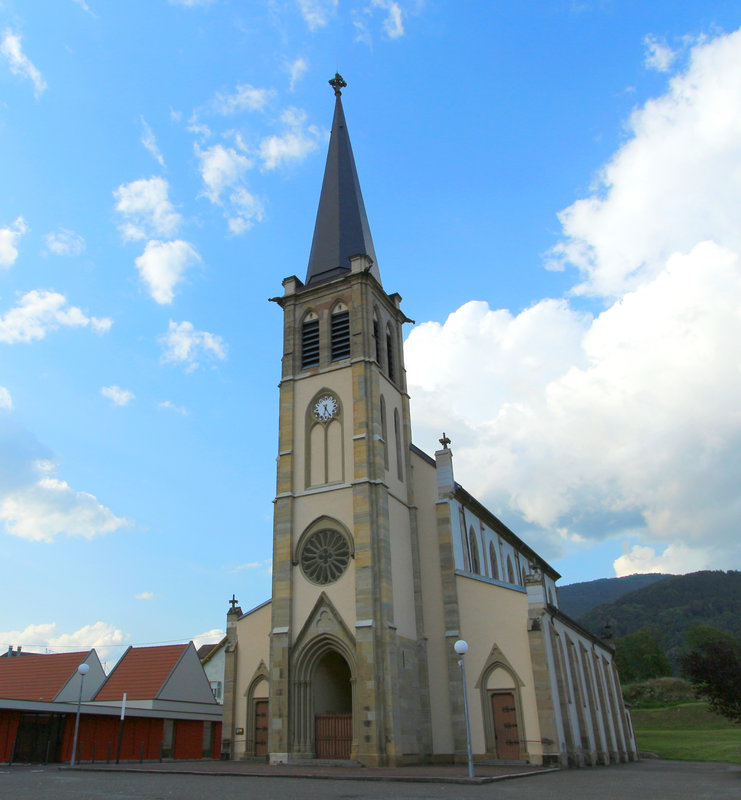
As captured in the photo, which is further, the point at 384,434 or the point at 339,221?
the point at 339,221

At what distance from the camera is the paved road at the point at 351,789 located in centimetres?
1402

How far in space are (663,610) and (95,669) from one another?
15676 centimetres

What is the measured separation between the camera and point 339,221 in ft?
131

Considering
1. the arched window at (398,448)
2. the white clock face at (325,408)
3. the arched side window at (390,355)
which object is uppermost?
the arched side window at (390,355)

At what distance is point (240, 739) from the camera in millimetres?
30719

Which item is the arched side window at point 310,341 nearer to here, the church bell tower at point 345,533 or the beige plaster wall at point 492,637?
the church bell tower at point 345,533

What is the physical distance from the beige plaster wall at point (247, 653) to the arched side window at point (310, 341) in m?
12.2

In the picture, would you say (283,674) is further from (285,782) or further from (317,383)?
(317,383)

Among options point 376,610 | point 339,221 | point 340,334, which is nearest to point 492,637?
point 376,610

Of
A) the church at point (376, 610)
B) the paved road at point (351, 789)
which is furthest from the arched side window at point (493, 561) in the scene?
the paved road at point (351, 789)

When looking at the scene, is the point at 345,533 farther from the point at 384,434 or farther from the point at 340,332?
the point at 340,332

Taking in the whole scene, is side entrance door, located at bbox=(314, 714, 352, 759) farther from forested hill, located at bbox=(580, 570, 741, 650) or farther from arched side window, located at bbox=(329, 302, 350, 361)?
forested hill, located at bbox=(580, 570, 741, 650)

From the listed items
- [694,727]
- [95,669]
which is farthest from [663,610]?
[95,669]

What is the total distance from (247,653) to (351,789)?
56.1 ft
